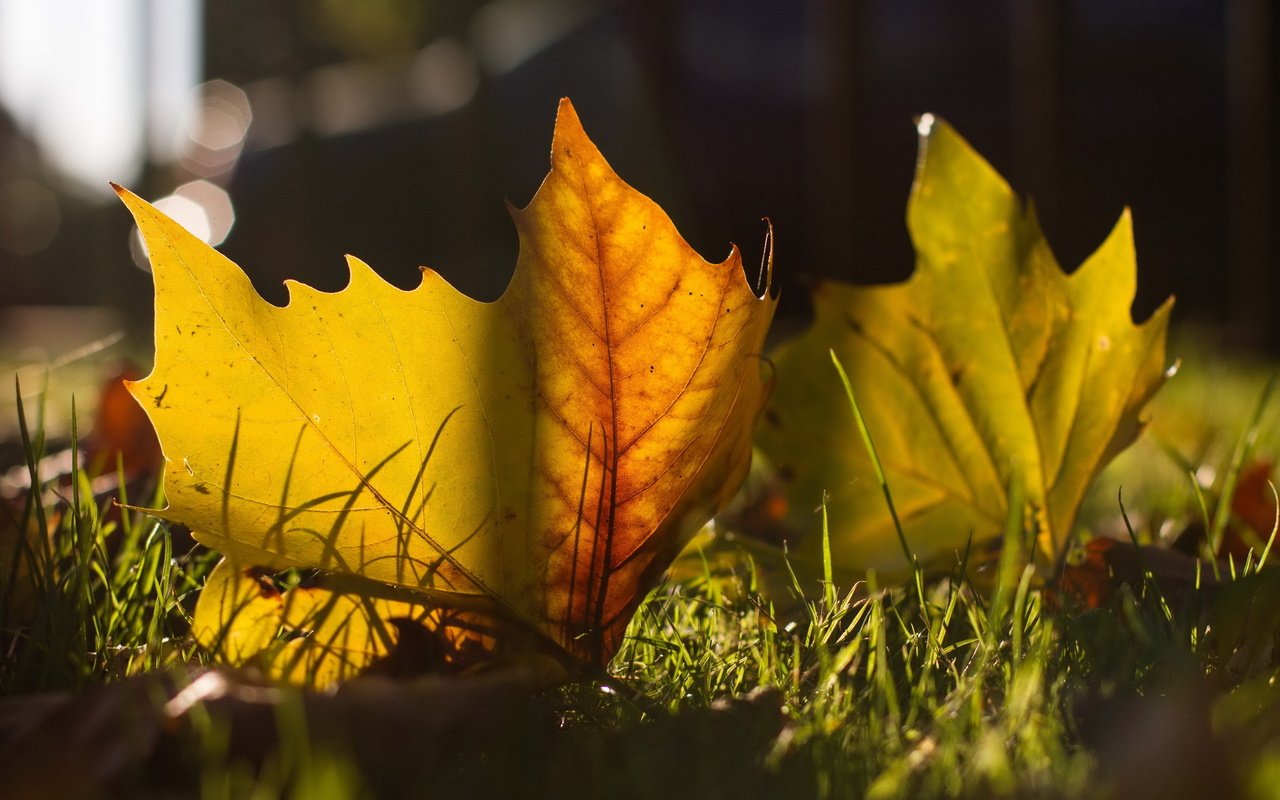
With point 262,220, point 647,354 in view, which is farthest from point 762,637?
point 262,220

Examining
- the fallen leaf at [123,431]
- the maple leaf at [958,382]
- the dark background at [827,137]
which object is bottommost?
the fallen leaf at [123,431]

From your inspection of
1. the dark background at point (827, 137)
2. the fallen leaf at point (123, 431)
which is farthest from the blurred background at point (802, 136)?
the fallen leaf at point (123, 431)

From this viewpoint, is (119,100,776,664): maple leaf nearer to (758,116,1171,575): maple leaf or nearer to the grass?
the grass

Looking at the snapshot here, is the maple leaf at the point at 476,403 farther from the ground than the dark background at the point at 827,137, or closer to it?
closer to it

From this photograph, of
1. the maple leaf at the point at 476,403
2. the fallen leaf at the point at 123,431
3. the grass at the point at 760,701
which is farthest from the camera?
the fallen leaf at the point at 123,431

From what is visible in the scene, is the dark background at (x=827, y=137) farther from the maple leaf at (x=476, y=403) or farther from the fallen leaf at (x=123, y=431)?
the maple leaf at (x=476, y=403)

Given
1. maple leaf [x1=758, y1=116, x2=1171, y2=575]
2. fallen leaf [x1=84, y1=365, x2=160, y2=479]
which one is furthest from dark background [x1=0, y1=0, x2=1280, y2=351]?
maple leaf [x1=758, y1=116, x2=1171, y2=575]

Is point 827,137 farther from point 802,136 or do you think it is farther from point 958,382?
point 958,382

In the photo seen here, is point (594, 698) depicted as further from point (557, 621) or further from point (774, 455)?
point (774, 455)
